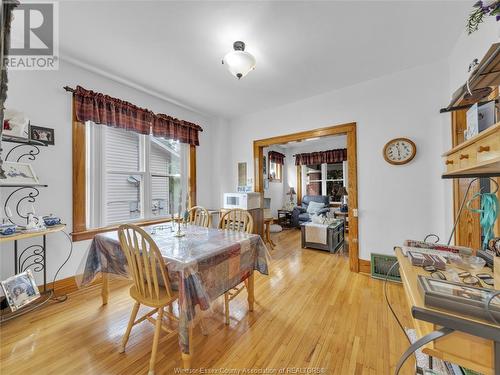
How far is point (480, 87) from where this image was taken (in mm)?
1001

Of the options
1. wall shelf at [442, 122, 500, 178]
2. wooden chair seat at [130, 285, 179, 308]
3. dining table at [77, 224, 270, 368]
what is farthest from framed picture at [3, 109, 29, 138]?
wall shelf at [442, 122, 500, 178]

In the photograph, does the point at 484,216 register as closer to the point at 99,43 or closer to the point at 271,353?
the point at 271,353

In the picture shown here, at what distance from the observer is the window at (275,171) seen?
6176 millimetres

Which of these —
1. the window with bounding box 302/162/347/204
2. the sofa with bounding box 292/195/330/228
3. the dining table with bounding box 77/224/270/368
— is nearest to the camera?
the dining table with bounding box 77/224/270/368

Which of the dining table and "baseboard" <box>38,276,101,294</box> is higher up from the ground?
the dining table

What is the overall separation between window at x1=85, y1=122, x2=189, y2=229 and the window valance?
166 mm

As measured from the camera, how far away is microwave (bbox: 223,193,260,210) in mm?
3525

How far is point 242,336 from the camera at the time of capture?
162 centimetres

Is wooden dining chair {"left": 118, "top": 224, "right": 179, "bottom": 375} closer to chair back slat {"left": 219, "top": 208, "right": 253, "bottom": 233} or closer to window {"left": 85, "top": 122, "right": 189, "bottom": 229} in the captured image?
chair back slat {"left": 219, "top": 208, "right": 253, "bottom": 233}

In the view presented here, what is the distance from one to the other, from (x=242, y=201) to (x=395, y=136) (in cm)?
239

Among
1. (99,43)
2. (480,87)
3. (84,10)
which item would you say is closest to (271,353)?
(480,87)

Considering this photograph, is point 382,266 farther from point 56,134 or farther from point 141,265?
point 56,134

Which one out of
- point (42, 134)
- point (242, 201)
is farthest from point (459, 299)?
point (42, 134)

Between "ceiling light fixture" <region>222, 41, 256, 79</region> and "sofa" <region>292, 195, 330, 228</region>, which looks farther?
"sofa" <region>292, 195, 330, 228</region>
